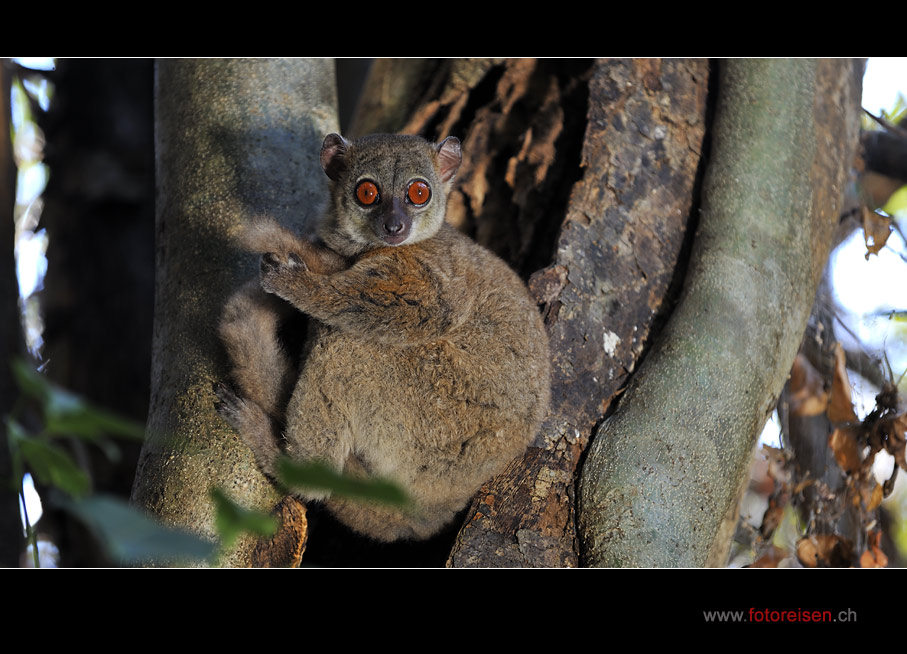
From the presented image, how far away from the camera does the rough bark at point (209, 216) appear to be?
2922 millimetres

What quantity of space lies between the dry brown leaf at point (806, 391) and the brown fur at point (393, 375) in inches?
82.4

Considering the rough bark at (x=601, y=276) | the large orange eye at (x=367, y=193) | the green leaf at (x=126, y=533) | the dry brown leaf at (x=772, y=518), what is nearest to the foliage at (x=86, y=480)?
the green leaf at (x=126, y=533)

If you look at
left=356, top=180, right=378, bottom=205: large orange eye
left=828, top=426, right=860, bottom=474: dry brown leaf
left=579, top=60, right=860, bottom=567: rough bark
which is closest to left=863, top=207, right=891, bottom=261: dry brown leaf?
left=579, top=60, right=860, bottom=567: rough bark

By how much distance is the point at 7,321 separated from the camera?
370 cm

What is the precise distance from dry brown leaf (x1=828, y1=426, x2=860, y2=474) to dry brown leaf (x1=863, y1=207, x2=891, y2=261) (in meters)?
1.08

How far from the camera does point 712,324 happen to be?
370 cm

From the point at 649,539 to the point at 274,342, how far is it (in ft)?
5.92

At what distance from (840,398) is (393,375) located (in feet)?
9.23

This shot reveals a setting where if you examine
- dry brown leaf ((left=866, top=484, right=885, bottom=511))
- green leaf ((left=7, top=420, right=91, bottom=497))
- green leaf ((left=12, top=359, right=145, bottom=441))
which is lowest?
dry brown leaf ((left=866, top=484, right=885, bottom=511))

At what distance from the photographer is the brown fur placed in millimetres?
3178

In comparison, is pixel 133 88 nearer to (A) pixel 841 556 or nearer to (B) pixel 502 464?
(B) pixel 502 464

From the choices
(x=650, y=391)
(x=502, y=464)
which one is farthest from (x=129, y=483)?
(x=650, y=391)

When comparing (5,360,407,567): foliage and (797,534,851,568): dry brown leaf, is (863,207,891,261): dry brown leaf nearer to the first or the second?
(797,534,851,568): dry brown leaf

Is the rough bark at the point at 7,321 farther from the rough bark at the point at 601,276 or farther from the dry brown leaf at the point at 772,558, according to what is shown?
the dry brown leaf at the point at 772,558
